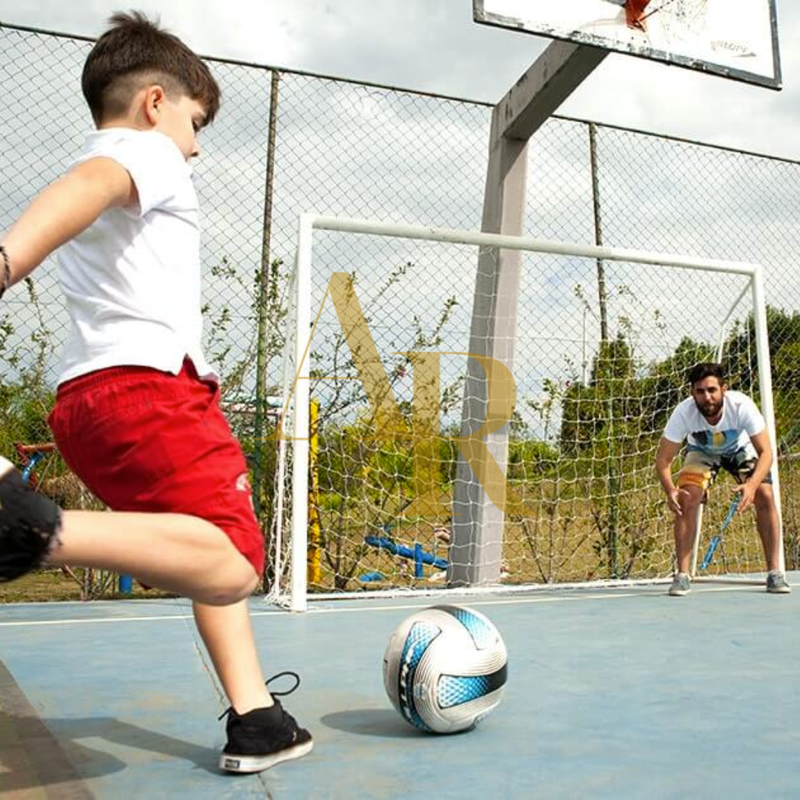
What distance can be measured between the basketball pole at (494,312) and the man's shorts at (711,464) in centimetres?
107

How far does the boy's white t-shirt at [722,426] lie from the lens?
5352 millimetres

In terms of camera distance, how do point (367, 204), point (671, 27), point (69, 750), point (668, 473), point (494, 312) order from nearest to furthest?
point (69, 750) → point (668, 473) → point (671, 27) → point (367, 204) → point (494, 312)

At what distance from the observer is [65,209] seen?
1513 mm

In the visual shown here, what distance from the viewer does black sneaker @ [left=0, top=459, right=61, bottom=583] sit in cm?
138

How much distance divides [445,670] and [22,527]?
1150 mm

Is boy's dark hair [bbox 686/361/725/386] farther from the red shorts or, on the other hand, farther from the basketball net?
the red shorts

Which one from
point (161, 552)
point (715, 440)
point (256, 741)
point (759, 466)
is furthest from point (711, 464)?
point (161, 552)

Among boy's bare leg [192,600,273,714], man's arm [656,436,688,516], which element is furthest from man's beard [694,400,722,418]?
boy's bare leg [192,600,273,714]

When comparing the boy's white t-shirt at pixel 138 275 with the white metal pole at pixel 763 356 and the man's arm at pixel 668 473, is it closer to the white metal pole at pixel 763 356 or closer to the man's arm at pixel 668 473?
the man's arm at pixel 668 473

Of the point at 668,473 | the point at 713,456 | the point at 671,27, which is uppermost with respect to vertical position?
the point at 671,27

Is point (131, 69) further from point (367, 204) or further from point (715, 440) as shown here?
point (715, 440)

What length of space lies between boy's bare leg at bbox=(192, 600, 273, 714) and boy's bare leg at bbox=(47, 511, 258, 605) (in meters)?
0.24

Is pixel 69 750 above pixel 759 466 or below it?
below

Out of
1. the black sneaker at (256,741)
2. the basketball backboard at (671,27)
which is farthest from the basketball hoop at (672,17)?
the black sneaker at (256,741)
